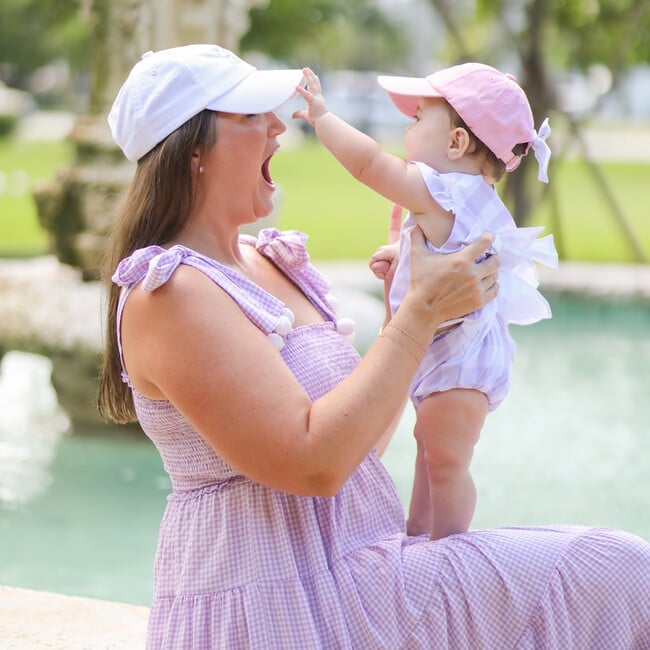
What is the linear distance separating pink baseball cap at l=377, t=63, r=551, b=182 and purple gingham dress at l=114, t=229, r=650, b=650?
60cm

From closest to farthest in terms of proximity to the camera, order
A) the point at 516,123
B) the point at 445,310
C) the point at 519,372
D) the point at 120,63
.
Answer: the point at 445,310
the point at 516,123
the point at 120,63
the point at 519,372

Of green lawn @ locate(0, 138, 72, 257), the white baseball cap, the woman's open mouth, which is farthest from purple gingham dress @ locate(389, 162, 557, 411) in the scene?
green lawn @ locate(0, 138, 72, 257)

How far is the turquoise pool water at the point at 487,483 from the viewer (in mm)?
4586

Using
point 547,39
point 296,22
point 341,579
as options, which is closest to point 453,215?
point 341,579

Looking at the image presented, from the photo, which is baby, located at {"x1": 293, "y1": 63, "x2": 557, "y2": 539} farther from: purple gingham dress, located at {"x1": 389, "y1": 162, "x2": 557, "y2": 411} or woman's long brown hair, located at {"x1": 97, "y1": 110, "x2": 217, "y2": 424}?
woman's long brown hair, located at {"x1": 97, "y1": 110, "x2": 217, "y2": 424}

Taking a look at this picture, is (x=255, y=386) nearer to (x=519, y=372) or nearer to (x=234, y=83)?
(x=234, y=83)

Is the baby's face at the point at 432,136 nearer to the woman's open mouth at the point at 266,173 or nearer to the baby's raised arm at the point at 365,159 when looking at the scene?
the baby's raised arm at the point at 365,159

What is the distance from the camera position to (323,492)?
1.94 meters

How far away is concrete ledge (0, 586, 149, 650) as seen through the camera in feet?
9.05

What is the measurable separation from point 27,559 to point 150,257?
2.87 meters

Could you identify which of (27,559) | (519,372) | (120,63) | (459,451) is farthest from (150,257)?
(519,372)

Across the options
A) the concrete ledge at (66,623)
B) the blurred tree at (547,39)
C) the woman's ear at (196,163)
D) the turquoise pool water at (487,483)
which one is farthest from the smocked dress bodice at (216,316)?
the blurred tree at (547,39)

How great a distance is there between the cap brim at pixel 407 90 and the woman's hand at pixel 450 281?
388 mm

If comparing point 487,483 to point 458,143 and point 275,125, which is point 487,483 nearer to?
point 458,143
